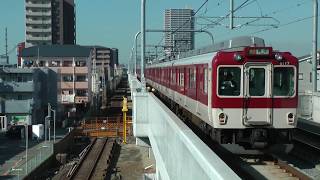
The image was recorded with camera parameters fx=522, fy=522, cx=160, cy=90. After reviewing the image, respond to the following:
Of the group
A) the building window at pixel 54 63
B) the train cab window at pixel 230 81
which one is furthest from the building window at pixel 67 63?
the train cab window at pixel 230 81

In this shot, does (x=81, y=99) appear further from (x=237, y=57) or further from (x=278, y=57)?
(x=278, y=57)

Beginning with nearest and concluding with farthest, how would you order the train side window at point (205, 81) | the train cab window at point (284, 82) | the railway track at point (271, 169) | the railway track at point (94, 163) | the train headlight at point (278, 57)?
the railway track at point (271, 169) < the train headlight at point (278, 57) < the train cab window at point (284, 82) < the train side window at point (205, 81) < the railway track at point (94, 163)

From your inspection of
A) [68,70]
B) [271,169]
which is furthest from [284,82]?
[68,70]

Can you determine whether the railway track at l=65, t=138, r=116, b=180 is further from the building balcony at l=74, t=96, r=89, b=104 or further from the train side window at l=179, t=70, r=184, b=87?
the building balcony at l=74, t=96, r=89, b=104

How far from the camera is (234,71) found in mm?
11250

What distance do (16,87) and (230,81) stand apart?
1697 inches

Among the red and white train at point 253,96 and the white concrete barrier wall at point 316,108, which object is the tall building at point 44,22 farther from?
the red and white train at point 253,96

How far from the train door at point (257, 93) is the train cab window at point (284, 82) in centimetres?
16

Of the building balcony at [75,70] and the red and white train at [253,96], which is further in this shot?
the building balcony at [75,70]

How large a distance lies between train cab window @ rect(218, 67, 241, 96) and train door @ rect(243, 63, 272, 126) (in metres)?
0.17

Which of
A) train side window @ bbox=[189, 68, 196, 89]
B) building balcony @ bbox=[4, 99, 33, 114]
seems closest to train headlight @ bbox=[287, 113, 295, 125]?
train side window @ bbox=[189, 68, 196, 89]

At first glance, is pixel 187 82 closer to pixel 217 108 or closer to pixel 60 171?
pixel 217 108

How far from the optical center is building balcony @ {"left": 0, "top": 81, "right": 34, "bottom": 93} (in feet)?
168

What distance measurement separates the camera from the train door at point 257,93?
1116 centimetres
